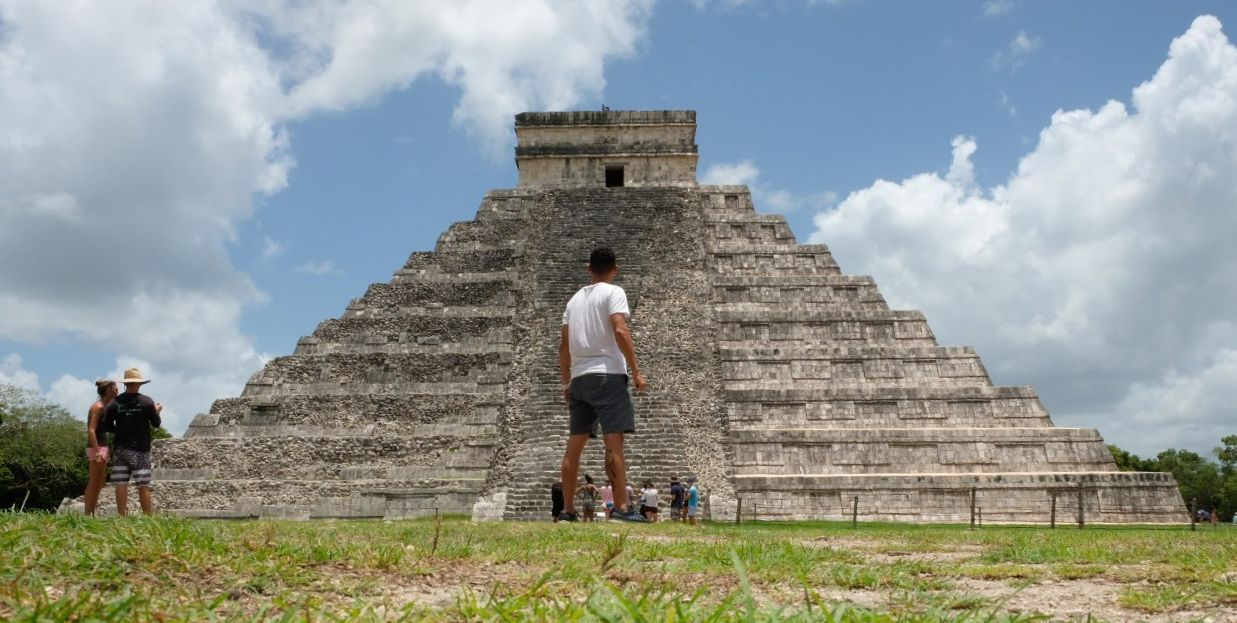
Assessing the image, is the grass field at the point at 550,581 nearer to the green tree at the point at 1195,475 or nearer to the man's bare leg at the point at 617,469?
the man's bare leg at the point at 617,469

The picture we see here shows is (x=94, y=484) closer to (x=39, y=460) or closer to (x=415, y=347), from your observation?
(x=415, y=347)

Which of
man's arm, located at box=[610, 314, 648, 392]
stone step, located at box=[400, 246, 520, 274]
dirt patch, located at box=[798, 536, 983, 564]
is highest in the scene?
stone step, located at box=[400, 246, 520, 274]

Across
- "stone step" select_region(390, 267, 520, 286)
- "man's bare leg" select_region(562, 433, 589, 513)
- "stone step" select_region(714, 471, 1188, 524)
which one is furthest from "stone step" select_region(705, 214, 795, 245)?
"man's bare leg" select_region(562, 433, 589, 513)

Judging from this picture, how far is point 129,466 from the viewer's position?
8617 mm

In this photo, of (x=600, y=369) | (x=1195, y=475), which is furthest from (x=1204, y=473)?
(x=600, y=369)

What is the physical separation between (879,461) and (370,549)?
1429 centimetres

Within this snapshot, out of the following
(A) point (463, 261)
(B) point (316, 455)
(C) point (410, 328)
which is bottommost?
(B) point (316, 455)

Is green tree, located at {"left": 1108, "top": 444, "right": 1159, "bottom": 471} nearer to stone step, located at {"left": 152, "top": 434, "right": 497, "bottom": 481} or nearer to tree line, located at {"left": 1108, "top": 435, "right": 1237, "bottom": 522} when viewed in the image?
tree line, located at {"left": 1108, "top": 435, "right": 1237, "bottom": 522}

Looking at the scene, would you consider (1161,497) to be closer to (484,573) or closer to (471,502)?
(471,502)

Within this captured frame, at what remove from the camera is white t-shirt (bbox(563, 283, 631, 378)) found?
684 cm

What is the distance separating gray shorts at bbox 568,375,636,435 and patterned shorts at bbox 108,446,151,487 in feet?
14.8

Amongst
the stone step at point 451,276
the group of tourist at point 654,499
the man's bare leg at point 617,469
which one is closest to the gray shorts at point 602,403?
the man's bare leg at point 617,469

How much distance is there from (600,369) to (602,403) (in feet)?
0.85

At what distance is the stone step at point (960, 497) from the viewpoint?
15.6 m
